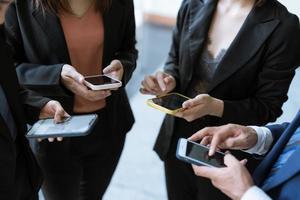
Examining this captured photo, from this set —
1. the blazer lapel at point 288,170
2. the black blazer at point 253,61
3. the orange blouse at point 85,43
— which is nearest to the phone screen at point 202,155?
the blazer lapel at point 288,170

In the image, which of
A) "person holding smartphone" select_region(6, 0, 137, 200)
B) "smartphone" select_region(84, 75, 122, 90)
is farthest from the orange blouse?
"smartphone" select_region(84, 75, 122, 90)

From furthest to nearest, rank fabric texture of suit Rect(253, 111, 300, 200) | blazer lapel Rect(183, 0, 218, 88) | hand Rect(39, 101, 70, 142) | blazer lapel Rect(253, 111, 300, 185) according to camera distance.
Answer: blazer lapel Rect(183, 0, 218, 88), hand Rect(39, 101, 70, 142), blazer lapel Rect(253, 111, 300, 185), fabric texture of suit Rect(253, 111, 300, 200)

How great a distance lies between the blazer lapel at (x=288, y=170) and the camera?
684 mm

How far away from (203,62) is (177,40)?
6.3 inches

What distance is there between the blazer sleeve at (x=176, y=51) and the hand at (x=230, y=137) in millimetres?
335

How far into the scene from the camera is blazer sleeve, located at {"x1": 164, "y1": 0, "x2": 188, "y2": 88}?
118 centimetres

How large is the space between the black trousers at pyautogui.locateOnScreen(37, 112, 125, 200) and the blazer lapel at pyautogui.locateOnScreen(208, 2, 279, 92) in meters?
0.44

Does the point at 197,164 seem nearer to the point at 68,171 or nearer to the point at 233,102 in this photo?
the point at 233,102

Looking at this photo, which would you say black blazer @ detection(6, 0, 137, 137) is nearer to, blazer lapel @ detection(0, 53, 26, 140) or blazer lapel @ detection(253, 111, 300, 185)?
blazer lapel @ detection(0, 53, 26, 140)

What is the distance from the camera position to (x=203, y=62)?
111 cm

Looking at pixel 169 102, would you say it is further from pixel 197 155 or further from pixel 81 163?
pixel 81 163

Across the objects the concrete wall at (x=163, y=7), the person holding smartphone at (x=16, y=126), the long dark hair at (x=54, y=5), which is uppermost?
the long dark hair at (x=54, y=5)

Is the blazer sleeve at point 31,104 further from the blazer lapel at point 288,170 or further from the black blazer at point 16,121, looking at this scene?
the blazer lapel at point 288,170

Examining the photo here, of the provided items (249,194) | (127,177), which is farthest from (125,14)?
(127,177)
